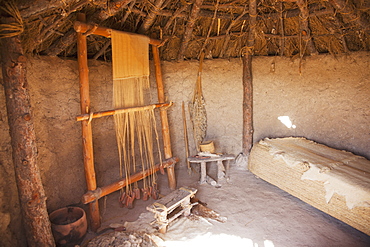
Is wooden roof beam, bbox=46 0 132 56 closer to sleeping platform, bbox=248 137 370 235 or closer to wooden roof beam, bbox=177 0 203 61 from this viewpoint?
wooden roof beam, bbox=177 0 203 61

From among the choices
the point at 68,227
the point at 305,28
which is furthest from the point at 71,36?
the point at 305,28

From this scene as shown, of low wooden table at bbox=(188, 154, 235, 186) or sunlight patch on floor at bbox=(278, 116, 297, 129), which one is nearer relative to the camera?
low wooden table at bbox=(188, 154, 235, 186)

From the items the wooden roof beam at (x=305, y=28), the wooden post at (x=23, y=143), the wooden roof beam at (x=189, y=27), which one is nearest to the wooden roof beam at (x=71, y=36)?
the wooden post at (x=23, y=143)

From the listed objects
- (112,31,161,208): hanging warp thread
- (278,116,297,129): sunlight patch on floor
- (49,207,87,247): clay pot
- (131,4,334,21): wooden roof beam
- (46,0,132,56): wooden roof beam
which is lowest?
(49,207,87,247): clay pot

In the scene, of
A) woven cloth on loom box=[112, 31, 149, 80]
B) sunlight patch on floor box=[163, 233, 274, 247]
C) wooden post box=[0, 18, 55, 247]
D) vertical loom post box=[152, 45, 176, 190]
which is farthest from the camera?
vertical loom post box=[152, 45, 176, 190]

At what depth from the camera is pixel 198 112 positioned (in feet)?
16.6

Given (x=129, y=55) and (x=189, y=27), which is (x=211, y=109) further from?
(x=129, y=55)

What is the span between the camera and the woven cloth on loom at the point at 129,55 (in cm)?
329

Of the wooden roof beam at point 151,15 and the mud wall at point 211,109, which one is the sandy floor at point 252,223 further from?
the wooden roof beam at point 151,15

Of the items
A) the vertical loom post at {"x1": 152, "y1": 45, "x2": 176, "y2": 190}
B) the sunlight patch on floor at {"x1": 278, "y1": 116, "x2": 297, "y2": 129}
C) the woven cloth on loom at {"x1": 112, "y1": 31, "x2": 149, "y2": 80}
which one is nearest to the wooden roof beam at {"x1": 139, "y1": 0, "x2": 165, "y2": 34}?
the woven cloth on loom at {"x1": 112, "y1": 31, "x2": 149, "y2": 80}

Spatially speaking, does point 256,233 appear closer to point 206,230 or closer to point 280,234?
point 280,234

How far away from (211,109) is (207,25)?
5.46 feet

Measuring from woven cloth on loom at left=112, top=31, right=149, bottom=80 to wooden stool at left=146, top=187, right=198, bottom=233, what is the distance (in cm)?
174

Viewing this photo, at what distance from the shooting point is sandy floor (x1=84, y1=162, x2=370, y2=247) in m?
2.96
